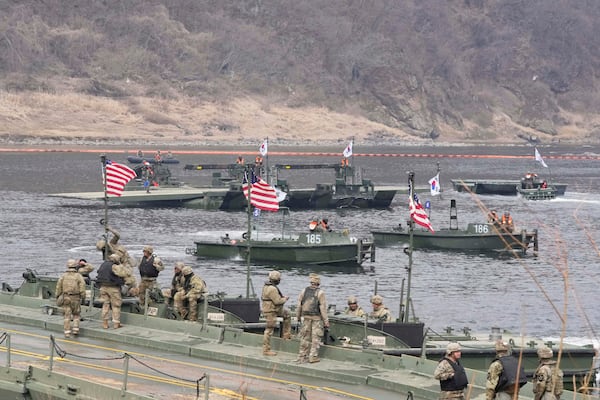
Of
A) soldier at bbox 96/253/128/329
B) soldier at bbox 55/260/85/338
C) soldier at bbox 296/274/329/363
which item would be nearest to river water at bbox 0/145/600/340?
soldier at bbox 296/274/329/363

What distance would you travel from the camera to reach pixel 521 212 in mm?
104500

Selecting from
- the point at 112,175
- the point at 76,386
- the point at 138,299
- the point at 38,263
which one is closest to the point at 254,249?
the point at 38,263

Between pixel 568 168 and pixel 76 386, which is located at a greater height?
pixel 568 168

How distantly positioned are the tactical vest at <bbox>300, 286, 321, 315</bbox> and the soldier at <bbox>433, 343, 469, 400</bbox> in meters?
4.99

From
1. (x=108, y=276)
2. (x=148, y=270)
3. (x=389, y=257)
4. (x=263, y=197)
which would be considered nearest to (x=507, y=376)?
(x=108, y=276)

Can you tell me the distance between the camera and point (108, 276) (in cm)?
2850

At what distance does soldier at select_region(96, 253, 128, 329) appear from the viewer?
93.4ft

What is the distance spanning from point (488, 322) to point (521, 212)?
2217 inches

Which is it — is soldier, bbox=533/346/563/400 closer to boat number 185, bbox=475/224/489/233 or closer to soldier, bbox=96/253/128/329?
soldier, bbox=96/253/128/329

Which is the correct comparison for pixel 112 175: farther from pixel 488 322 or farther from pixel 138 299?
pixel 488 322

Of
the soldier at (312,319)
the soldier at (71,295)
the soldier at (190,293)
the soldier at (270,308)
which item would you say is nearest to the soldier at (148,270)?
the soldier at (190,293)

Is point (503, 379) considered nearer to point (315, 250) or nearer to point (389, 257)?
point (315, 250)

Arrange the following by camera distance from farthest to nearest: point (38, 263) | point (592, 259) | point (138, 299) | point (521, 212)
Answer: point (521, 212), point (592, 259), point (38, 263), point (138, 299)

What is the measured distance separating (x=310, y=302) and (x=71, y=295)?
598cm
